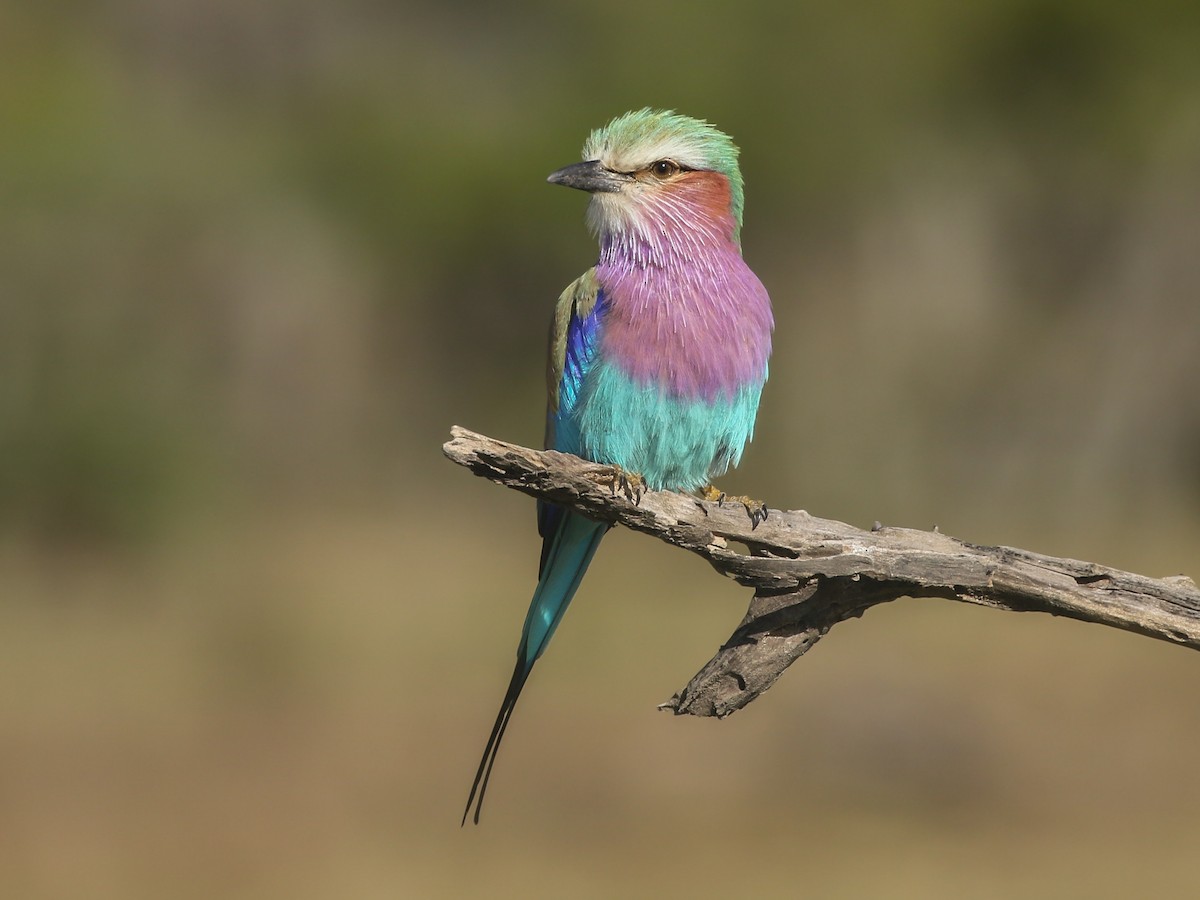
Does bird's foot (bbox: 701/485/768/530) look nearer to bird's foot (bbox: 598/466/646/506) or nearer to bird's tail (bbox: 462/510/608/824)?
bird's foot (bbox: 598/466/646/506)

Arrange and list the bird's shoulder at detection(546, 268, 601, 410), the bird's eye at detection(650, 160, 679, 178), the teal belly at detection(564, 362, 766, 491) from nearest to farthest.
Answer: the teal belly at detection(564, 362, 766, 491), the bird's shoulder at detection(546, 268, 601, 410), the bird's eye at detection(650, 160, 679, 178)

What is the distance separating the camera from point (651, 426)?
379 cm

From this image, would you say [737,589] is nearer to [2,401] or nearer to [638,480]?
[2,401]

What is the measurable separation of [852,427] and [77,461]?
574 cm

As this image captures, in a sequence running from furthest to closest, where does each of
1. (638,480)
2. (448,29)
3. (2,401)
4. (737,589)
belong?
1. (448,29)
2. (737,589)
3. (2,401)
4. (638,480)

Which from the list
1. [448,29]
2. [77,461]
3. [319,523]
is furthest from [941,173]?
[77,461]

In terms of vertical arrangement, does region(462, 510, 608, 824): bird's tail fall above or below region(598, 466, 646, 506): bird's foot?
below

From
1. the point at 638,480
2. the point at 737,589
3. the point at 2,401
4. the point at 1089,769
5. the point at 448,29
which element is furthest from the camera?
the point at 448,29

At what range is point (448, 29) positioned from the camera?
11594 millimetres

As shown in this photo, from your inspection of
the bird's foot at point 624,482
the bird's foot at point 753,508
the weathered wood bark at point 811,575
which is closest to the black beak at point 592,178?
the bird's foot at point 624,482

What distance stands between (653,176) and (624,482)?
3.14 ft

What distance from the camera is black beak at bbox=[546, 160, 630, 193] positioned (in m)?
3.96

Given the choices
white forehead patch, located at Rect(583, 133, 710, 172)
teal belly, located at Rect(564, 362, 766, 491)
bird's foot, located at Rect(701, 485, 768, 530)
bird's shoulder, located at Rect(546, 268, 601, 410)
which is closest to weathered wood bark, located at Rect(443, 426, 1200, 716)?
bird's foot, located at Rect(701, 485, 768, 530)

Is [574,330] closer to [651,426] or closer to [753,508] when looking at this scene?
[651,426]
